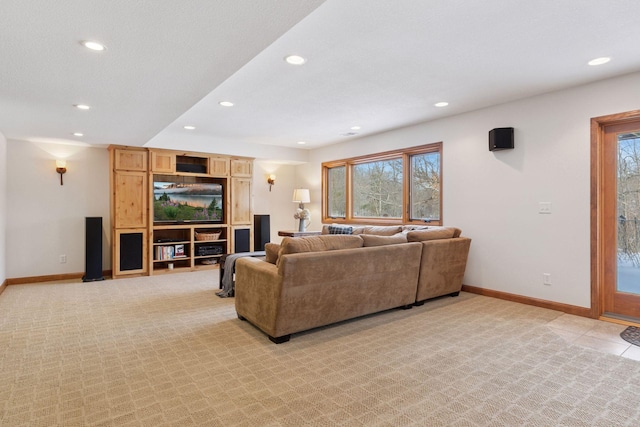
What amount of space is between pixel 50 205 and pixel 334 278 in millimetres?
5119

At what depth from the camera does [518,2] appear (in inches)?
85.6

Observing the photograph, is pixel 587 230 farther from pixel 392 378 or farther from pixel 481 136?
pixel 392 378

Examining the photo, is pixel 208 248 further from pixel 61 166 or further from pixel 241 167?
pixel 61 166

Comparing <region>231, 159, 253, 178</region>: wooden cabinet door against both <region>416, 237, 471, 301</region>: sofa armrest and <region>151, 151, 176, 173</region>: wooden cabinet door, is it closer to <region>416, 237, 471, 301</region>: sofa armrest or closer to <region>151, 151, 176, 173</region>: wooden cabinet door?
<region>151, 151, 176, 173</region>: wooden cabinet door

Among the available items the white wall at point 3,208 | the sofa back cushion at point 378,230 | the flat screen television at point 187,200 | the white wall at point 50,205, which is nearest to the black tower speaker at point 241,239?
the flat screen television at point 187,200

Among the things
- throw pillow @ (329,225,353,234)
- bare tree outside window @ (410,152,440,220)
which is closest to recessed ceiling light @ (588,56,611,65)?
bare tree outside window @ (410,152,440,220)

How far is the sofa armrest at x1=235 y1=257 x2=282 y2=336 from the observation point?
2.88 m

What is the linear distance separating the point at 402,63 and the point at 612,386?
286 cm

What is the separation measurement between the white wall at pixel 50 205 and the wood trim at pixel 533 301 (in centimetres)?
592

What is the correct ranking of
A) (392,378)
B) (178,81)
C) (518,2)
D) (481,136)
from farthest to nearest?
(481,136)
(178,81)
(392,378)
(518,2)

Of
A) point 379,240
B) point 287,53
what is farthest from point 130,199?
point 379,240

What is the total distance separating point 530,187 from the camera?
161 inches

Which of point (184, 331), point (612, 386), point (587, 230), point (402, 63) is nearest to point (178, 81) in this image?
point (402, 63)

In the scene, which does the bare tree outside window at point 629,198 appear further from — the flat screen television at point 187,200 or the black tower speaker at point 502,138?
the flat screen television at point 187,200
